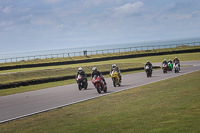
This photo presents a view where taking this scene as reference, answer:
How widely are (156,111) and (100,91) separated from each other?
830 centimetres

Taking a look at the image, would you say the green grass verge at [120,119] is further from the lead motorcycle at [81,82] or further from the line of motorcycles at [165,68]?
the line of motorcycles at [165,68]

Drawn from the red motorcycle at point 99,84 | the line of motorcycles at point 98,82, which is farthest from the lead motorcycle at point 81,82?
the red motorcycle at point 99,84

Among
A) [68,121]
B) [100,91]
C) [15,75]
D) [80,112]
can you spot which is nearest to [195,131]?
[68,121]

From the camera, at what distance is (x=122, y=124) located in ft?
29.8

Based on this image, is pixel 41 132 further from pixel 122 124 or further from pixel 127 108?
pixel 127 108

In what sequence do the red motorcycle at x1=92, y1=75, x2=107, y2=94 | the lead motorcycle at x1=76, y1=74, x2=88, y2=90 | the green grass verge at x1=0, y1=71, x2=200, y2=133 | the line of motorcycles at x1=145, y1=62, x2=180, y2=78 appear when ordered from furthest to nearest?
1. the line of motorcycles at x1=145, y1=62, x2=180, y2=78
2. the lead motorcycle at x1=76, y1=74, x2=88, y2=90
3. the red motorcycle at x1=92, y1=75, x2=107, y2=94
4. the green grass verge at x1=0, y1=71, x2=200, y2=133

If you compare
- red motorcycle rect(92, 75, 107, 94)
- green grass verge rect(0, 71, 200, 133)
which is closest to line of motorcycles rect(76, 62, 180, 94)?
red motorcycle rect(92, 75, 107, 94)

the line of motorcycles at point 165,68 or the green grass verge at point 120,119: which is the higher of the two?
the line of motorcycles at point 165,68

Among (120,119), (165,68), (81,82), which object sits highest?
(165,68)

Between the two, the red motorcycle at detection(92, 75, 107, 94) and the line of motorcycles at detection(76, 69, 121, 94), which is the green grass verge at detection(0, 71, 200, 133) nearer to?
the red motorcycle at detection(92, 75, 107, 94)

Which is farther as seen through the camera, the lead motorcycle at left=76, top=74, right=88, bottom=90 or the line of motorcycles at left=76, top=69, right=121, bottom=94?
the lead motorcycle at left=76, top=74, right=88, bottom=90

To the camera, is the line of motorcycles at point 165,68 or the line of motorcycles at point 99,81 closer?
the line of motorcycles at point 99,81

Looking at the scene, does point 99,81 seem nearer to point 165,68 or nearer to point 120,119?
point 120,119

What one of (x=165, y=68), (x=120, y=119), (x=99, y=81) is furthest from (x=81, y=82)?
(x=165, y=68)
